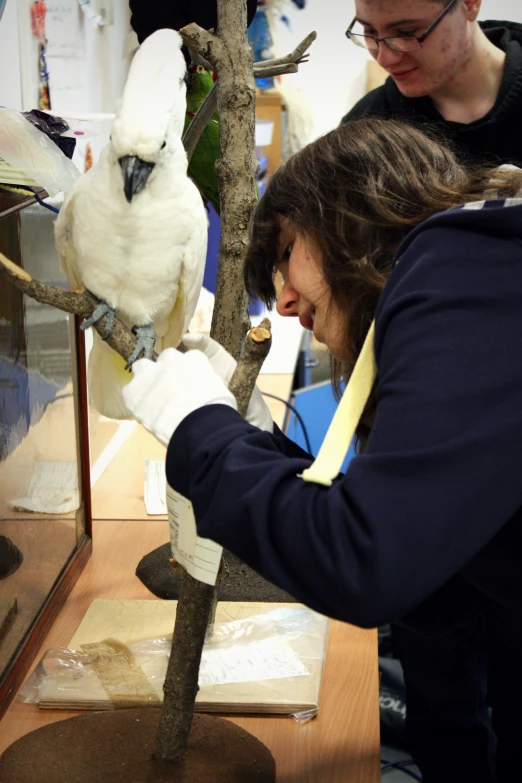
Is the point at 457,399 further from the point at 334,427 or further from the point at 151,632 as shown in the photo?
the point at 151,632

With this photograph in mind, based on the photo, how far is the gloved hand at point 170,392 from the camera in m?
0.71

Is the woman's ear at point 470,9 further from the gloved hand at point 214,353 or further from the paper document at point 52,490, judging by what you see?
the paper document at point 52,490

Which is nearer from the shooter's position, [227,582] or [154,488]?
[227,582]

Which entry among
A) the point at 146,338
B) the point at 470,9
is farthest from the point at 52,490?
the point at 470,9

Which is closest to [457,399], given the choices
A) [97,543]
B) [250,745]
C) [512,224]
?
[512,224]

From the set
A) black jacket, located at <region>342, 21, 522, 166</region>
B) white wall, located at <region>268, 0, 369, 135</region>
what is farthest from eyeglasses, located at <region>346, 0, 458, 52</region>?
white wall, located at <region>268, 0, 369, 135</region>

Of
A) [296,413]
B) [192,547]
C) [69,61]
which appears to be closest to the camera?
[192,547]

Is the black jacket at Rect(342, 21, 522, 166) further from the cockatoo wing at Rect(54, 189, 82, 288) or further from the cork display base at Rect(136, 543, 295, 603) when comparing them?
the cork display base at Rect(136, 543, 295, 603)

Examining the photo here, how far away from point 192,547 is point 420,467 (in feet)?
1.12

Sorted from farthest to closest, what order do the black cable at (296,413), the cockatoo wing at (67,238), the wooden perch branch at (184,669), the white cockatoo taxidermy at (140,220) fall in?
the black cable at (296,413)
the cockatoo wing at (67,238)
the white cockatoo taxidermy at (140,220)
the wooden perch branch at (184,669)

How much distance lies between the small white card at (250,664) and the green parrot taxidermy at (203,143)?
2.63 feet

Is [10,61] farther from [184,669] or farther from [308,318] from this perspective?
[184,669]

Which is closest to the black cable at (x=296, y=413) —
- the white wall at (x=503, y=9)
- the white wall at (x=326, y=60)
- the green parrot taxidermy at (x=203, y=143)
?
the green parrot taxidermy at (x=203, y=143)

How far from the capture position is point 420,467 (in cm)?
54
